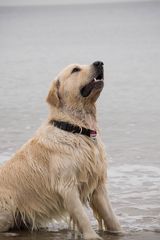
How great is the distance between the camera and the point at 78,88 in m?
6.82

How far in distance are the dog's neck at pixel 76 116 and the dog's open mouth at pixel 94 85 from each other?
6.5 inches

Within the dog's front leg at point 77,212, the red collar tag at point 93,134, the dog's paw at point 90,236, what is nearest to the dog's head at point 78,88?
the red collar tag at point 93,134

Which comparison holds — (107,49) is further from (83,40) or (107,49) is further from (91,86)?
(91,86)

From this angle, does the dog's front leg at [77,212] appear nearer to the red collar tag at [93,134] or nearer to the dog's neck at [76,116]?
the red collar tag at [93,134]

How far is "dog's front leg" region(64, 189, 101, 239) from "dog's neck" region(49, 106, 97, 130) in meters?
0.64

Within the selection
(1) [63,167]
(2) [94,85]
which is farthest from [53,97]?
(1) [63,167]

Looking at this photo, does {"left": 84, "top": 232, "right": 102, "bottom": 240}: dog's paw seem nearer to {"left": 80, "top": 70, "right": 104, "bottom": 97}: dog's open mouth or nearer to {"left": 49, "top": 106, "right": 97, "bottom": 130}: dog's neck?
{"left": 49, "top": 106, "right": 97, "bottom": 130}: dog's neck

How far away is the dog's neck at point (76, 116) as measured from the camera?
22.4 ft

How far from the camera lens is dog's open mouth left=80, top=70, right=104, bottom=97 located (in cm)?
676

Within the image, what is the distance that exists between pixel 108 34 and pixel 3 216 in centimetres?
3648

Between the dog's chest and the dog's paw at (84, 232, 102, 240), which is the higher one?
the dog's chest

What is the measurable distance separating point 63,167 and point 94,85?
Result: 0.79 metres

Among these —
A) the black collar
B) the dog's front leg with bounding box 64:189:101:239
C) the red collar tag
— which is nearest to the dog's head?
the black collar

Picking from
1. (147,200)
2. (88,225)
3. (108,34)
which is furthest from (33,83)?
(108,34)
